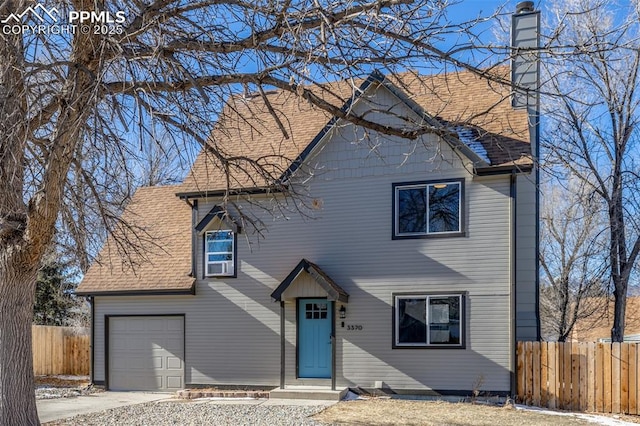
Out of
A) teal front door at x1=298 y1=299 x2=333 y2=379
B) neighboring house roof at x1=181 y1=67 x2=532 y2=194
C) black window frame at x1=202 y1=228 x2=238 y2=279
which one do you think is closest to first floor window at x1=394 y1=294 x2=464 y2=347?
teal front door at x1=298 y1=299 x2=333 y2=379

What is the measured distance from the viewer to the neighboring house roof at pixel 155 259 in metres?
15.0

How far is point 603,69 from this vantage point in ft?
54.7

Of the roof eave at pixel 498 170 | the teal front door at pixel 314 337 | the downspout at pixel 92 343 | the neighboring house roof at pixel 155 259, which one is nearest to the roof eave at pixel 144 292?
the neighboring house roof at pixel 155 259

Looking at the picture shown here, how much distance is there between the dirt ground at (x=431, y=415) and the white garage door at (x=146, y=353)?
16.4ft

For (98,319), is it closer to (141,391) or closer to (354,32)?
(141,391)

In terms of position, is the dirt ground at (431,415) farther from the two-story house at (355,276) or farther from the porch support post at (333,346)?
the porch support post at (333,346)

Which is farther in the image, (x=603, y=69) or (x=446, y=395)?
(x=603, y=69)

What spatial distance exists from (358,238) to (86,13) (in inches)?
324

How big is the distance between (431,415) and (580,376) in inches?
145

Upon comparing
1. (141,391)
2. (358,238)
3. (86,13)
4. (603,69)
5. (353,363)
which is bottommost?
(141,391)

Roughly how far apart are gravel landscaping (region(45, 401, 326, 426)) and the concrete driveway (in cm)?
57

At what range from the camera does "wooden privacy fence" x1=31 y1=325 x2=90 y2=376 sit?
1992 centimetres

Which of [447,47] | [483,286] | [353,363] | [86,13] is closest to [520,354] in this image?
[483,286]

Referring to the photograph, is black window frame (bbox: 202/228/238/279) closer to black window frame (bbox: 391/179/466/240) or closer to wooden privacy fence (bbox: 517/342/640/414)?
black window frame (bbox: 391/179/466/240)
